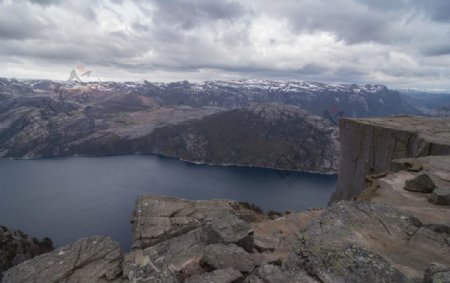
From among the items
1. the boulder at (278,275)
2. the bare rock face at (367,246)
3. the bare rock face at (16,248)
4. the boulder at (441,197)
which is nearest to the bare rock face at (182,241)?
the boulder at (278,275)

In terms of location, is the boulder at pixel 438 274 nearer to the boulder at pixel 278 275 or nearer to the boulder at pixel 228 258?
the boulder at pixel 278 275

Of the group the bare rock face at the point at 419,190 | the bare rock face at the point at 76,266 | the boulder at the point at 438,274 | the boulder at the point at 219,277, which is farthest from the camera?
the bare rock face at the point at 419,190

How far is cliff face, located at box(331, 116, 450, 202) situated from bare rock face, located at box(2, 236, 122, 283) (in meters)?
34.6

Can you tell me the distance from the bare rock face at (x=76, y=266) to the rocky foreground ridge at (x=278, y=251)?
0.05 meters

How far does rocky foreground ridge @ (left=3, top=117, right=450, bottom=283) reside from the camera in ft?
38.5

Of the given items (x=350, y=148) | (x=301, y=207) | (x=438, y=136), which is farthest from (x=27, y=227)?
Answer: (x=438, y=136)

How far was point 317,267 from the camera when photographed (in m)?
11.8

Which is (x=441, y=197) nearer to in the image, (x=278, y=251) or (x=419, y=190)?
(x=419, y=190)

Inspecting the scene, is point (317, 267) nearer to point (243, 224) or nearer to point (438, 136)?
point (243, 224)

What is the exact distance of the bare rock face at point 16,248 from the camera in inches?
4601

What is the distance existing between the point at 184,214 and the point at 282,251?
27.2 ft

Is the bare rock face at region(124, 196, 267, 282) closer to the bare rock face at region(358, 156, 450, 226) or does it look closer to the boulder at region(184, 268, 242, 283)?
the boulder at region(184, 268, 242, 283)

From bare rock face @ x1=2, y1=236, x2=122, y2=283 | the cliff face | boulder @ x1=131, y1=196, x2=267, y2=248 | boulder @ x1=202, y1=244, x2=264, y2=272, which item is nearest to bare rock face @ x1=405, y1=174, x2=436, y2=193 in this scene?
boulder @ x1=131, y1=196, x2=267, y2=248

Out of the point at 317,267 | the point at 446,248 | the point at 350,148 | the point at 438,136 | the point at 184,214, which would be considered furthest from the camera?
the point at 350,148
